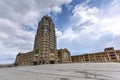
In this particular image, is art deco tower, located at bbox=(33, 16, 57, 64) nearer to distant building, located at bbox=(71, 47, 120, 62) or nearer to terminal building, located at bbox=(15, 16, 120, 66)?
terminal building, located at bbox=(15, 16, 120, 66)

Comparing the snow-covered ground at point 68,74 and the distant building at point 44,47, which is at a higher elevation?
the distant building at point 44,47

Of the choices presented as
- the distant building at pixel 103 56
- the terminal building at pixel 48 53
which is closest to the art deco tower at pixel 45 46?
the terminal building at pixel 48 53

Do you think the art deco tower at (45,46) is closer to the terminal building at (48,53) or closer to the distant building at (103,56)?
the terminal building at (48,53)

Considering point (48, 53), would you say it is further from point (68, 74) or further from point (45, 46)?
point (68, 74)

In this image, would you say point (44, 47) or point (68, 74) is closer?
point (68, 74)

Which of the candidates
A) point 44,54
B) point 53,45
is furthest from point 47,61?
point 53,45

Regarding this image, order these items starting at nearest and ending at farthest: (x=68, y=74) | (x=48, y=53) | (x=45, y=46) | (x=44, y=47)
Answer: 1. (x=68, y=74)
2. (x=48, y=53)
3. (x=44, y=47)
4. (x=45, y=46)

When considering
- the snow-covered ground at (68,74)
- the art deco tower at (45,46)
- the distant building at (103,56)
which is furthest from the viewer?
the art deco tower at (45,46)

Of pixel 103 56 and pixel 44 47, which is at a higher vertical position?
pixel 44 47

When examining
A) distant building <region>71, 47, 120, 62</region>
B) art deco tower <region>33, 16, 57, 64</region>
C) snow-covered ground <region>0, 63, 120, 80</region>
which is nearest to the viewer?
snow-covered ground <region>0, 63, 120, 80</region>

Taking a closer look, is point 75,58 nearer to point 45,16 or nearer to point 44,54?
point 44,54

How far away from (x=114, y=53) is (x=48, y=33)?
210 ft

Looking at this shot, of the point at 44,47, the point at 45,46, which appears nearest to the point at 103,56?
the point at 45,46

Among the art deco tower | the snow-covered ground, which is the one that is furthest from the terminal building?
the snow-covered ground
